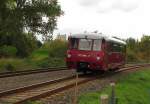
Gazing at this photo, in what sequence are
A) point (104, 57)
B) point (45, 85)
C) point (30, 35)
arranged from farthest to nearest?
1. point (30, 35)
2. point (104, 57)
3. point (45, 85)

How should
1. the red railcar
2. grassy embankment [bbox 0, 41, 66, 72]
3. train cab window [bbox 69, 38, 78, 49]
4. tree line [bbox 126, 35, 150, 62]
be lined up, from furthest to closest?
tree line [bbox 126, 35, 150, 62] < grassy embankment [bbox 0, 41, 66, 72] < train cab window [bbox 69, 38, 78, 49] < the red railcar

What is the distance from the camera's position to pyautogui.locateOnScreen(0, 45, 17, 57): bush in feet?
148

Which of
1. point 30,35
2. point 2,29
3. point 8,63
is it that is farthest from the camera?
point 30,35

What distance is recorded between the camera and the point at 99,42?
26.6 meters

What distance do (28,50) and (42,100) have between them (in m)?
35.6

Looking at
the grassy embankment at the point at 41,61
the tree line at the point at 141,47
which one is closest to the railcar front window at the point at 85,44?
the grassy embankment at the point at 41,61

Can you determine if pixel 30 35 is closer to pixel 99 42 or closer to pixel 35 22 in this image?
pixel 35 22

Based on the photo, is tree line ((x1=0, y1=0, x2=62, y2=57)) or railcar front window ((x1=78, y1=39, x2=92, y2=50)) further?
tree line ((x1=0, y1=0, x2=62, y2=57))

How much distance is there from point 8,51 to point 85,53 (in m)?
20.5

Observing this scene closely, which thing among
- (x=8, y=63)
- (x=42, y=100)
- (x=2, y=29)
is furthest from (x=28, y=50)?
(x=42, y=100)

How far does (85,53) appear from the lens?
26.8 meters

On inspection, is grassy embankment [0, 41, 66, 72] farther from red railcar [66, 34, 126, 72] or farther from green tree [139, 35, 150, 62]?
green tree [139, 35, 150, 62]

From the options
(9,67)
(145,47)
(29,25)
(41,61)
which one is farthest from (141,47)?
(9,67)

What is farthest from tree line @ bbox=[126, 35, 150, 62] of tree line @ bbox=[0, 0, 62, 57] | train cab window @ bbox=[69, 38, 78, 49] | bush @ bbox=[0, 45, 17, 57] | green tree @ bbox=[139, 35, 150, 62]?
train cab window @ bbox=[69, 38, 78, 49]
